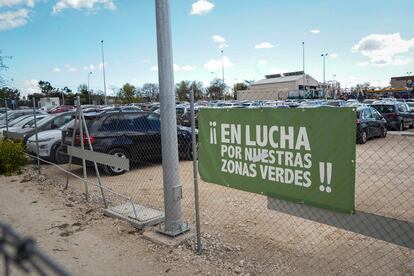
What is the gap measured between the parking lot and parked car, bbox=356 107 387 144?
6.10 metres

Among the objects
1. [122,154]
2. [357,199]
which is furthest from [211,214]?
[122,154]

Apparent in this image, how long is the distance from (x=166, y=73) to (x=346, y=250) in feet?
10.7

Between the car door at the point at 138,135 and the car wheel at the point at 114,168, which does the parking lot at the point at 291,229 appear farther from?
the car door at the point at 138,135

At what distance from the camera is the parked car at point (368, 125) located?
15.2 metres

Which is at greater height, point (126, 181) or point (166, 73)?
point (166, 73)

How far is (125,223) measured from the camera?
5.88m

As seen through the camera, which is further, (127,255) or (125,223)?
(125,223)

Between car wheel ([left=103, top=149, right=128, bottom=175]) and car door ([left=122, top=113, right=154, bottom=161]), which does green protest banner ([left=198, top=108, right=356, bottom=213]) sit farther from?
car door ([left=122, top=113, right=154, bottom=161])

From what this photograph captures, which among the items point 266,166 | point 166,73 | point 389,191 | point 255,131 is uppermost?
point 166,73

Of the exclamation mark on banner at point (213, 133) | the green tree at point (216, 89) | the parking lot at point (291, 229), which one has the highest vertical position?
the green tree at point (216, 89)

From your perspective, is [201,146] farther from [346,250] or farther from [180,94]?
[180,94]

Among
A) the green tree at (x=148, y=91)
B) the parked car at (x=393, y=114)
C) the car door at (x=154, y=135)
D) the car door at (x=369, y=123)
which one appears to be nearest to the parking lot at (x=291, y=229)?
the car door at (x=154, y=135)

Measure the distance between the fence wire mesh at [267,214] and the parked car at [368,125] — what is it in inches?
153

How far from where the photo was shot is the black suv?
32.0ft
